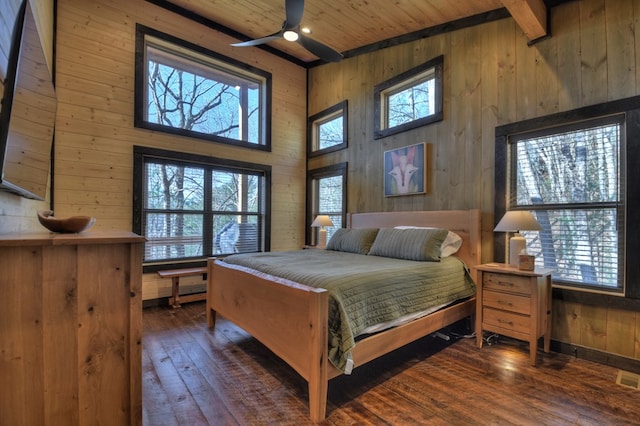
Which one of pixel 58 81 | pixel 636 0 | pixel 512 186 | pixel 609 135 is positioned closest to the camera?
pixel 636 0

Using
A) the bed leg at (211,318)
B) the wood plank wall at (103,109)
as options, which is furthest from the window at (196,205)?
the bed leg at (211,318)

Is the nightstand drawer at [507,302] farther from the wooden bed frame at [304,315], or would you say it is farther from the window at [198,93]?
the window at [198,93]

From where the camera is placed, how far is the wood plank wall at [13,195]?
134cm

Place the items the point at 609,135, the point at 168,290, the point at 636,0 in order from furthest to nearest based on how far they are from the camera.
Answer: the point at 168,290 → the point at 609,135 → the point at 636,0

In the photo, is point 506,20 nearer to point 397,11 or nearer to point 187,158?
point 397,11

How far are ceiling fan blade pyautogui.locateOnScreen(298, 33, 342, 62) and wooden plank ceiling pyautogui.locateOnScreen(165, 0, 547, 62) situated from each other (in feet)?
2.28

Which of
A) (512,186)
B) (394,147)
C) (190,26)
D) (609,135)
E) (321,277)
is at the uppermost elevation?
(190,26)

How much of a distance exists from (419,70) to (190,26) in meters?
3.23

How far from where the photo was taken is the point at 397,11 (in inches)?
136

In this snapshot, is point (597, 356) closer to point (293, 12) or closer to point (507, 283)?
point (507, 283)

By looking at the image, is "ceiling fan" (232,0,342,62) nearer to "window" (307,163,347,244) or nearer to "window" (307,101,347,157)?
"window" (307,101,347,157)

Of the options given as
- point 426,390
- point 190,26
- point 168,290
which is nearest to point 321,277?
point 426,390

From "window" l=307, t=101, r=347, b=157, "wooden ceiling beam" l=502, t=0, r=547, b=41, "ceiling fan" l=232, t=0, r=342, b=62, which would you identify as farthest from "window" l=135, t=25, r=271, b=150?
"wooden ceiling beam" l=502, t=0, r=547, b=41

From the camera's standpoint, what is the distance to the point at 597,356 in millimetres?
2420
